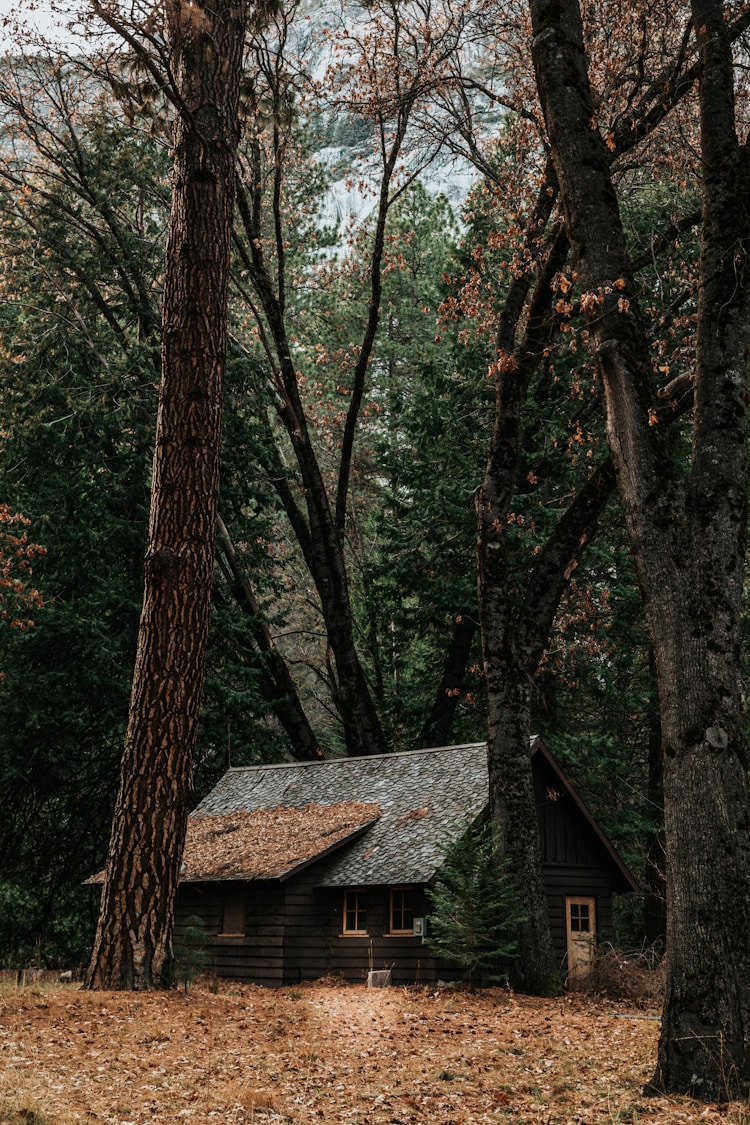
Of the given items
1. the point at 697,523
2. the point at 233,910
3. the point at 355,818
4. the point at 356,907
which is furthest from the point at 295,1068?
the point at 233,910

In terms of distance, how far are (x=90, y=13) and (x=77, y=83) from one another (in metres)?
13.9

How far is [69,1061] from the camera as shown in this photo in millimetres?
7270

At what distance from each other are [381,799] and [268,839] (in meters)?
2.33

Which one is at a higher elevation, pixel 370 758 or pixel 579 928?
pixel 370 758

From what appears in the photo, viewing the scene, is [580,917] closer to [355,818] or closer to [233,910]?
[355,818]

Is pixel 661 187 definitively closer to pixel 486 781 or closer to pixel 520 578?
pixel 520 578

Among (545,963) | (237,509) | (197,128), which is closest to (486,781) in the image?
(545,963)

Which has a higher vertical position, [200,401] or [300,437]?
[300,437]

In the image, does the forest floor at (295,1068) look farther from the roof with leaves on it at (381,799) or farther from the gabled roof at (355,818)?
the gabled roof at (355,818)

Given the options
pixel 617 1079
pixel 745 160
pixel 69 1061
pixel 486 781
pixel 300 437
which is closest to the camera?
pixel 69 1061

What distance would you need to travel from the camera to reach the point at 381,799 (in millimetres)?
20891

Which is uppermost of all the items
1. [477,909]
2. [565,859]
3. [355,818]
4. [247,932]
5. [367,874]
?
[355,818]

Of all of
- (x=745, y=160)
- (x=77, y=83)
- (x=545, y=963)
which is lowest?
(x=545, y=963)

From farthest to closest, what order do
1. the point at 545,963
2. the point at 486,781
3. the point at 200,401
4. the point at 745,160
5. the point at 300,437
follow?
the point at 300,437 < the point at 486,781 < the point at 545,963 < the point at 200,401 < the point at 745,160
